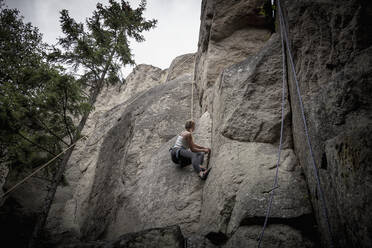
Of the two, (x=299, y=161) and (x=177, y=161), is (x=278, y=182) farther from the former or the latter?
(x=177, y=161)

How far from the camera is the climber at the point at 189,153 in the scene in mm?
5121

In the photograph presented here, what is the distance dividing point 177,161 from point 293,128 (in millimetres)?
2936

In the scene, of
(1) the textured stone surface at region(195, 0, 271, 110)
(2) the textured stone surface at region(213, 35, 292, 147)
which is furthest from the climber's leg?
(1) the textured stone surface at region(195, 0, 271, 110)

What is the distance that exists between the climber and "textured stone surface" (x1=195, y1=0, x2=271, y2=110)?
192cm

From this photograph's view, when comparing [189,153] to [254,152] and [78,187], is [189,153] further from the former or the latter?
[78,187]

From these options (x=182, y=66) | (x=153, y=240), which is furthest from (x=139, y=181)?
(x=182, y=66)

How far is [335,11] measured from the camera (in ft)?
10.3

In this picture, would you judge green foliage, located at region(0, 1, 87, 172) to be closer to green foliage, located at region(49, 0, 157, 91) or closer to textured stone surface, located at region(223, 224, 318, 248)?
green foliage, located at region(49, 0, 157, 91)

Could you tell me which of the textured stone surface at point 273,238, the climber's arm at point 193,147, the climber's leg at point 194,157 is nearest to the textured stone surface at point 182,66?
the climber's arm at point 193,147

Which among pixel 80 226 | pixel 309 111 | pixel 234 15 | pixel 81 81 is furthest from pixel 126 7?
pixel 309 111

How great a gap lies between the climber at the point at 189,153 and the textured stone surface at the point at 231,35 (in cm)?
192

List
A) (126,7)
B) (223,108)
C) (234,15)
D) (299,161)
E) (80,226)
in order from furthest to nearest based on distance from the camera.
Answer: (126,7) → (80,226) → (234,15) → (223,108) → (299,161)

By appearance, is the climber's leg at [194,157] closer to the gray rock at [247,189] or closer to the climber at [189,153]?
the climber at [189,153]

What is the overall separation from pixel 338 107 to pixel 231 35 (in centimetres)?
601
